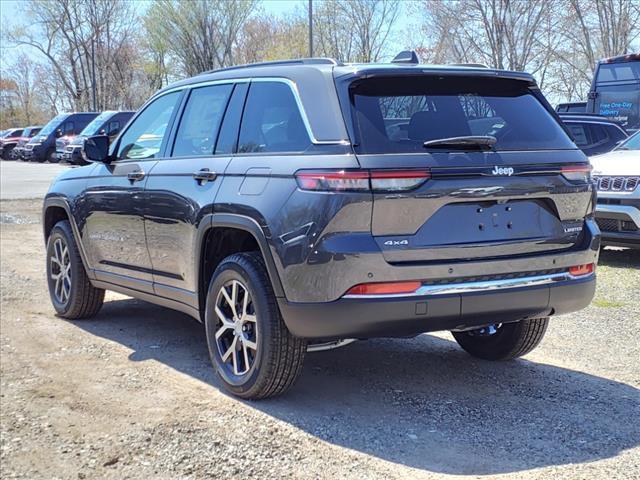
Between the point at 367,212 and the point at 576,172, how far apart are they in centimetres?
133

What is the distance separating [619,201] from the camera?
8320mm

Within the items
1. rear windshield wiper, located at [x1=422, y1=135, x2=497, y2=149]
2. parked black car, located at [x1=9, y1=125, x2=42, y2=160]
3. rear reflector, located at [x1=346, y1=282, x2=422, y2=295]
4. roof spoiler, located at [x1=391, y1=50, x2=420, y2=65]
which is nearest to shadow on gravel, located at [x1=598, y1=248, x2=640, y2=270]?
roof spoiler, located at [x1=391, y1=50, x2=420, y2=65]

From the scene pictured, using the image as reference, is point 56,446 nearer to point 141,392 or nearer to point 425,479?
point 141,392

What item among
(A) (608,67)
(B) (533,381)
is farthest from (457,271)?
(A) (608,67)

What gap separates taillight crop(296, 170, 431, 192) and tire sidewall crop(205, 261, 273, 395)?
710 millimetres

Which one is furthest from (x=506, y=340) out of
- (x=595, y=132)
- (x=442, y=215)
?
(x=595, y=132)

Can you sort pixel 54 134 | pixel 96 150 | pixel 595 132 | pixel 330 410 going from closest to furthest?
pixel 330 410 → pixel 96 150 → pixel 595 132 → pixel 54 134

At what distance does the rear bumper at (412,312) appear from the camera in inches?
148

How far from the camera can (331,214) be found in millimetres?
3723

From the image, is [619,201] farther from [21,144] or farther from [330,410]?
[21,144]

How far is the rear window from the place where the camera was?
12.8 feet

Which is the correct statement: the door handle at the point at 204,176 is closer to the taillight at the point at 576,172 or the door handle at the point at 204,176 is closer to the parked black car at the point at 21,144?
the taillight at the point at 576,172

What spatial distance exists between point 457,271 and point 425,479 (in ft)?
3.39

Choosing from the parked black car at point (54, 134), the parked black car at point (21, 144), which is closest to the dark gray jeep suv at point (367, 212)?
Result: the parked black car at point (54, 134)
